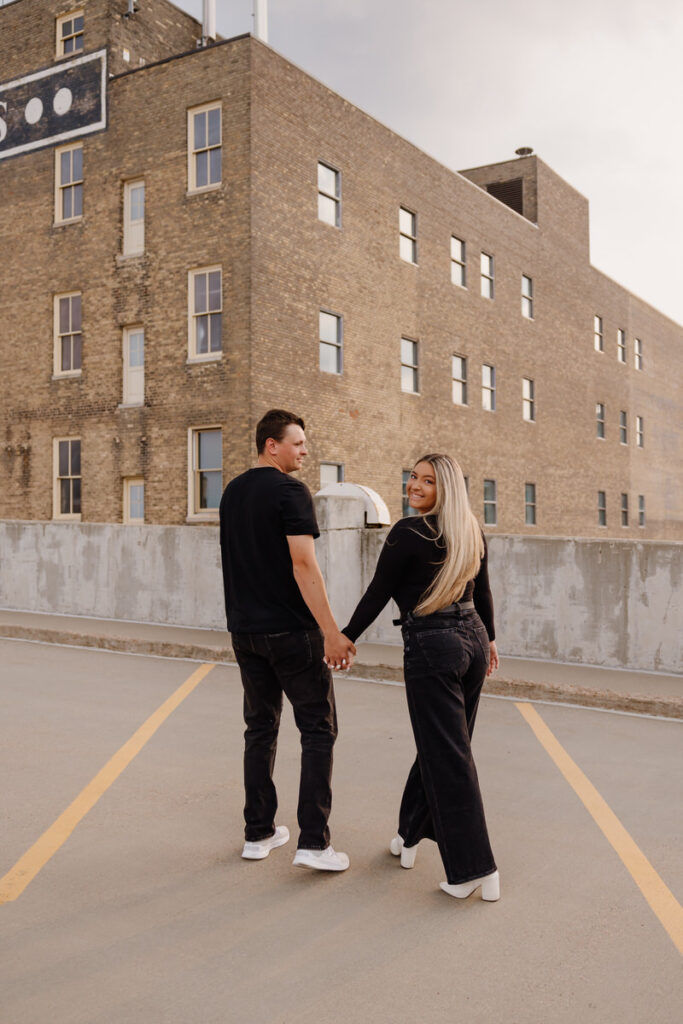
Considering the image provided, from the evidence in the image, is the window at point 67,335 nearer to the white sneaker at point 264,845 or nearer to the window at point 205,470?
the window at point 205,470

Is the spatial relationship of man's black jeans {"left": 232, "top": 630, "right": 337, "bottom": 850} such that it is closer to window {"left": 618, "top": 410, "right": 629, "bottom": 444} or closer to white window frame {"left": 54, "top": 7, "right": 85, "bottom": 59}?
white window frame {"left": 54, "top": 7, "right": 85, "bottom": 59}

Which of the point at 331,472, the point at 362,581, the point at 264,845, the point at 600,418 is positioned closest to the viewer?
the point at 264,845

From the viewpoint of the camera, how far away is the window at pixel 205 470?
65.8 ft

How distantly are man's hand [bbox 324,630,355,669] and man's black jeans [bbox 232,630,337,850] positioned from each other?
96 millimetres

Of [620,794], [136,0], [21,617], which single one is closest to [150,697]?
[620,794]

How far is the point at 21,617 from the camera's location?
1322 cm

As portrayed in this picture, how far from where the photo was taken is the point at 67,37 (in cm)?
2247

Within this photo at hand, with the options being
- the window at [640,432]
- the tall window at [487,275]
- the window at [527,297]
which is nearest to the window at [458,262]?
the tall window at [487,275]

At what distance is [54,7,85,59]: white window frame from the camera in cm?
2203

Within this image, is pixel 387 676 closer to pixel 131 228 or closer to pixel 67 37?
pixel 131 228

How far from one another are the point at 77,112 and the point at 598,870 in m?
21.4

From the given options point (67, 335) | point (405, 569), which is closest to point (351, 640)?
point (405, 569)

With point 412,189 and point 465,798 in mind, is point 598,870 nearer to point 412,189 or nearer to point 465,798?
point 465,798

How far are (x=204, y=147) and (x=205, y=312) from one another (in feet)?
12.3
